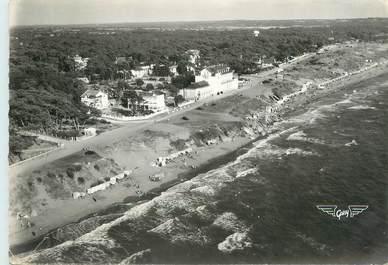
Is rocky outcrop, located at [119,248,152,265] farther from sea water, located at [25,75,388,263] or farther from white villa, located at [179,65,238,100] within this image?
white villa, located at [179,65,238,100]

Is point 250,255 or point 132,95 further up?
point 132,95

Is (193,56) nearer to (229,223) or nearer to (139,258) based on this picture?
(229,223)

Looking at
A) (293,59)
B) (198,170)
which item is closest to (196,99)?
(198,170)

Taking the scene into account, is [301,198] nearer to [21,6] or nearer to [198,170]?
[198,170]

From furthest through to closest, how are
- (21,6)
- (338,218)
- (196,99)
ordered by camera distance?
(196,99) < (338,218) < (21,6)

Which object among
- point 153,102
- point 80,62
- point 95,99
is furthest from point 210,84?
point 95,99

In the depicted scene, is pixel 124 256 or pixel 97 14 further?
pixel 97 14
